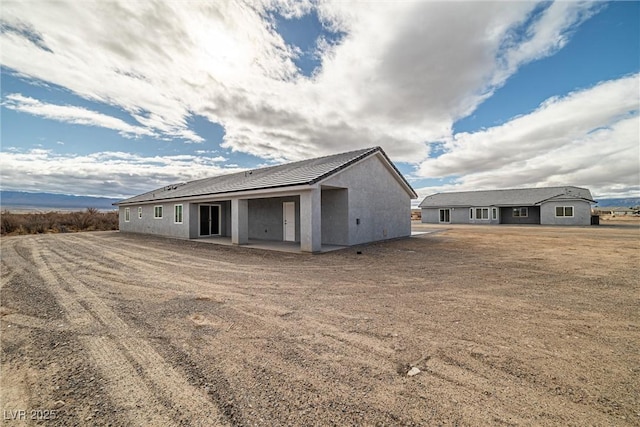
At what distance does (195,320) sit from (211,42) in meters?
10.9

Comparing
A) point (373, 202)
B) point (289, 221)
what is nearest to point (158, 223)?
point (289, 221)

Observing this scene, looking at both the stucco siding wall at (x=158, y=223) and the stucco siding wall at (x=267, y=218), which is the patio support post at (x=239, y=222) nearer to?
the stucco siding wall at (x=267, y=218)

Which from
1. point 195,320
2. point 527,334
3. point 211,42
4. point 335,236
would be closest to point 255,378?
point 195,320

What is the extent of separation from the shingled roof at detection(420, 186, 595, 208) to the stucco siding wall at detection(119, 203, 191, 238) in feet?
96.3

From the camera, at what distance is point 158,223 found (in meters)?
20.0

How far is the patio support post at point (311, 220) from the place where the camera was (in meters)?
10.6

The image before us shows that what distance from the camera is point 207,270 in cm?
784

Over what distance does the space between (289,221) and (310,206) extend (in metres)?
4.30

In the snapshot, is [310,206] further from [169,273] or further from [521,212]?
[521,212]

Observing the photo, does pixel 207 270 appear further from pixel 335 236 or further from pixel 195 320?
pixel 335 236

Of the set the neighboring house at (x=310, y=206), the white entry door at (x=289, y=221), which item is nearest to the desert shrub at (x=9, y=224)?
the neighboring house at (x=310, y=206)

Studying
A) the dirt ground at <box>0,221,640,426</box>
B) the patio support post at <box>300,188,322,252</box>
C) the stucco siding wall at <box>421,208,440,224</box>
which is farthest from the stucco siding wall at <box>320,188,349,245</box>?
the stucco siding wall at <box>421,208,440,224</box>

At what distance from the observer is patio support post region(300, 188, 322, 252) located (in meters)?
10.6

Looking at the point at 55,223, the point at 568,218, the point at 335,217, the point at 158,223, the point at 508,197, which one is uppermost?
the point at 508,197
